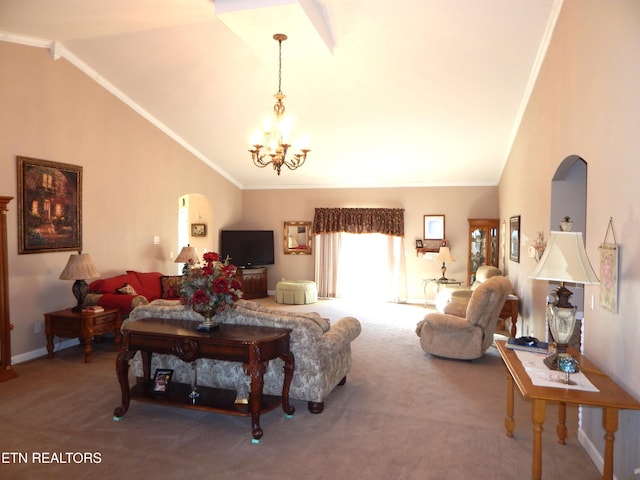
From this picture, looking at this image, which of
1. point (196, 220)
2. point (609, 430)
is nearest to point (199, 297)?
point (609, 430)

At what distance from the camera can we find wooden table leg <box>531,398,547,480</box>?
243 cm

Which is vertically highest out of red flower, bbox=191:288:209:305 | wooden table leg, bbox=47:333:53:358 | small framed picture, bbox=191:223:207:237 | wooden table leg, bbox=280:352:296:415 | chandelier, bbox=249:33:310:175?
chandelier, bbox=249:33:310:175

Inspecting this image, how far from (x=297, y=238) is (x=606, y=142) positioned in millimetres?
7824

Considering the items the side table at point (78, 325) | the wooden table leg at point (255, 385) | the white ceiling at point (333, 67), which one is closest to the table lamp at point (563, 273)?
the wooden table leg at point (255, 385)

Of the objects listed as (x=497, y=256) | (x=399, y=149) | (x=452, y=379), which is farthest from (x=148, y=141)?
(x=497, y=256)

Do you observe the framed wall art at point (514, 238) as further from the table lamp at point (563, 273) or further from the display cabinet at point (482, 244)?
the table lamp at point (563, 273)

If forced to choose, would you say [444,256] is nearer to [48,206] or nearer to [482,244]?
[482,244]

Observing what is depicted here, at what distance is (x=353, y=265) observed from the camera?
9.98m

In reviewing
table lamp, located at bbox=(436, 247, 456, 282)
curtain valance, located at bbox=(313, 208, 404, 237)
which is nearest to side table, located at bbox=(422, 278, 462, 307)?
table lamp, located at bbox=(436, 247, 456, 282)

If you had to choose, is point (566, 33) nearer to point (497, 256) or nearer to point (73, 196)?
point (497, 256)

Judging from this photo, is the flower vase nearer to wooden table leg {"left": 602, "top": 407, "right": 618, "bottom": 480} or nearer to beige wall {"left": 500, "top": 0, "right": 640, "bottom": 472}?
wooden table leg {"left": 602, "top": 407, "right": 618, "bottom": 480}

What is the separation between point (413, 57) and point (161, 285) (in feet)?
16.1

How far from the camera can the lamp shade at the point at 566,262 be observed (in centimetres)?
264

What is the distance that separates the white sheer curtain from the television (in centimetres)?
116
